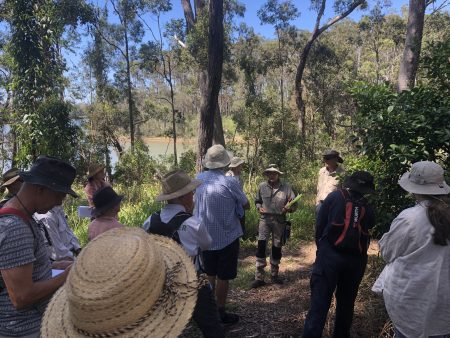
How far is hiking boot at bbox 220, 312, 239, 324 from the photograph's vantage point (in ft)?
13.0

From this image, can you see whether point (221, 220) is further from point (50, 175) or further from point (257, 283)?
point (50, 175)

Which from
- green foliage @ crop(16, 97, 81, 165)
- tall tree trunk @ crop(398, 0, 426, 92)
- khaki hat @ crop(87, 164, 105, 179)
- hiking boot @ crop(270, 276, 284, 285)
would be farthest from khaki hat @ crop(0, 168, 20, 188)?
tall tree trunk @ crop(398, 0, 426, 92)

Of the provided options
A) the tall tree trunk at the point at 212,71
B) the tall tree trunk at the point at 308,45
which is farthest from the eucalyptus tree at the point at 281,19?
the tall tree trunk at the point at 212,71

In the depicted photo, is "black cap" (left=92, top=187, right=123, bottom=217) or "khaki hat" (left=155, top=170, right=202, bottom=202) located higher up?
"khaki hat" (left=155, top=170, right=202, bottom=202)

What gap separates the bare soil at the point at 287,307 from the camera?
365 cm

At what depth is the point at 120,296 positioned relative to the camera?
137cm

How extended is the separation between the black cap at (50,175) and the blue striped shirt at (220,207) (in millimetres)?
1902

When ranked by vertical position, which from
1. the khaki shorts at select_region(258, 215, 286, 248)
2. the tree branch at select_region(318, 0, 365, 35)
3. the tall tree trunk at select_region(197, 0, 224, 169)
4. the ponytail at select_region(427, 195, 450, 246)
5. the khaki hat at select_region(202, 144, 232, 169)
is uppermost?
the tree branch at select_region(318, 0, 365, 35)

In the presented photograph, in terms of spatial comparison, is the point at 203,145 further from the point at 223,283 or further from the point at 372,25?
the point at 372,25

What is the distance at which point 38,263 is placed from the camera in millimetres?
2033

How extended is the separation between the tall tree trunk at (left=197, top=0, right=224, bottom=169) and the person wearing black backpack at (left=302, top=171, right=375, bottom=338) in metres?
4.36

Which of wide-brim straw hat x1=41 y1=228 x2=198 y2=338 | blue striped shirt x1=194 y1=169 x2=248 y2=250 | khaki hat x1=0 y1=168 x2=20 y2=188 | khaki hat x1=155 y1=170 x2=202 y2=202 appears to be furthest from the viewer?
blue striped shirt x1=194 y1=169 x2=248 y2=250

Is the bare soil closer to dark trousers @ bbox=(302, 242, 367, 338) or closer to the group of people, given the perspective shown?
the group of people

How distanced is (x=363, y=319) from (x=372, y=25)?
28.7m
